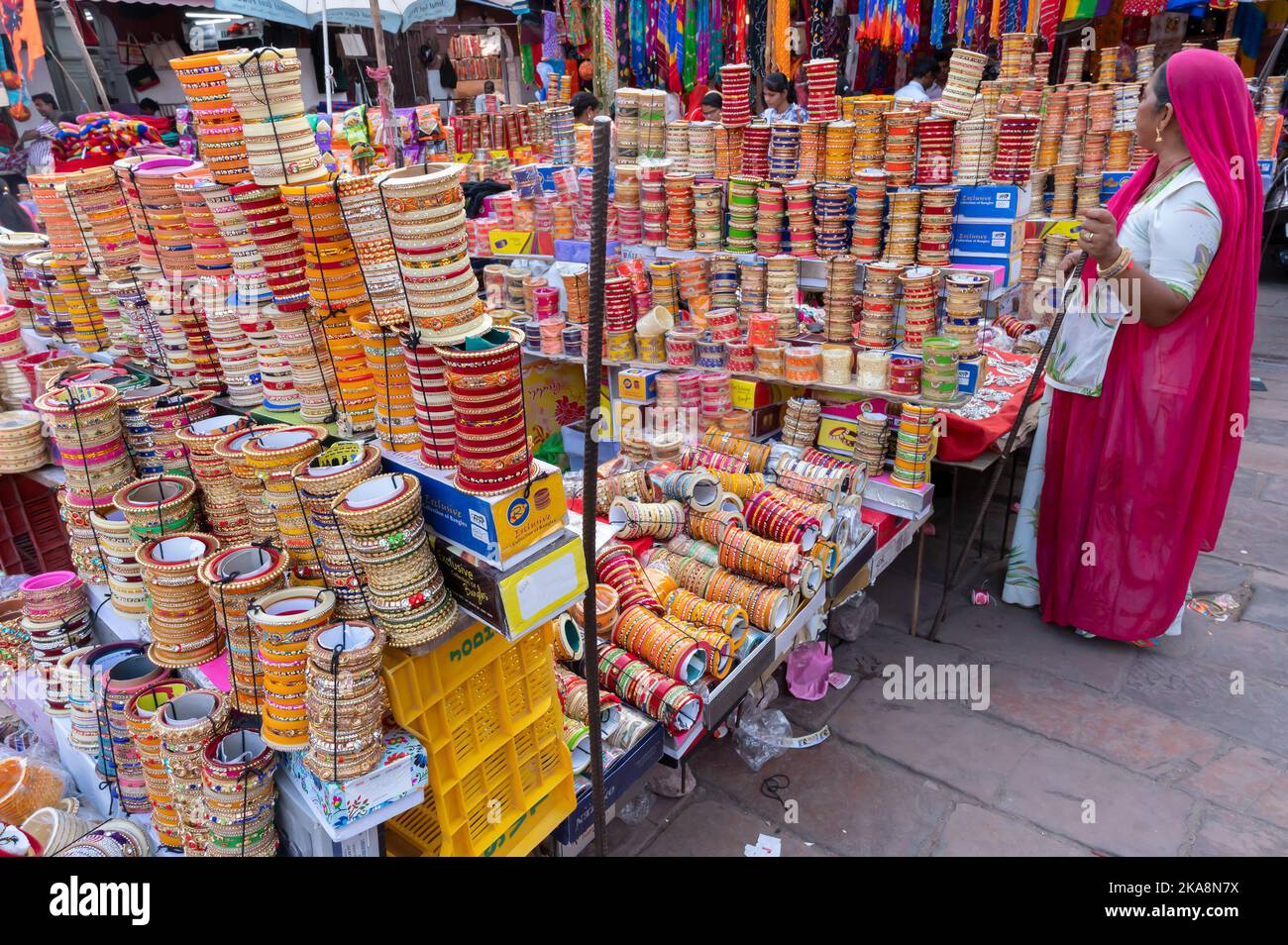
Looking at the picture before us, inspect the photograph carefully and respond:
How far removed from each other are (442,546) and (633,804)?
1.43m

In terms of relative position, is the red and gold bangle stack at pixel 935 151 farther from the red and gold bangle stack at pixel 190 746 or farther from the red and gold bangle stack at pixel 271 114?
the red and gold bangle stack at pixel 190 746

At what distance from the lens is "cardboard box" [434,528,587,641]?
5.32ft

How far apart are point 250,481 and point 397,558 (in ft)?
1.84

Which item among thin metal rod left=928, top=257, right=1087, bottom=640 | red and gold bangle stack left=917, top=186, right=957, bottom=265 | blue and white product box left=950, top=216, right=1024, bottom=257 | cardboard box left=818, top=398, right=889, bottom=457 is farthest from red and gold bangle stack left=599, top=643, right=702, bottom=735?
blue and white product box left=950, top=216, right=1024, bottom=257

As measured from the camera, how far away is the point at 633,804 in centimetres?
275

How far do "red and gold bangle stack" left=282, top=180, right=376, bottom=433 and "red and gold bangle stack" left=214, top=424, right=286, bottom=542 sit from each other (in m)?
0.20

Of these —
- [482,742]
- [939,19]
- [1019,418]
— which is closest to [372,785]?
[482,742]

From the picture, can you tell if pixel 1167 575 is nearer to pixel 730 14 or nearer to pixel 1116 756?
pixel 1116 756

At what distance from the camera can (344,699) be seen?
61.5 inches

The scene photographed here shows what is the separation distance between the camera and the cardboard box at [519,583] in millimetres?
1623

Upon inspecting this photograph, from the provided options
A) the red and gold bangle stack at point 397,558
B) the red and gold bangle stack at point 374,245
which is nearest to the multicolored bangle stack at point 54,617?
the red and gold bangle stack at point 397,558

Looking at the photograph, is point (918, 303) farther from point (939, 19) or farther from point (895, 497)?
point (939, 19)

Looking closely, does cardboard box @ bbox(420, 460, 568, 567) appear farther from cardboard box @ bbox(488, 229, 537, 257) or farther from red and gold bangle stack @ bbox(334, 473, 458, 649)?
cardboard box @ bbox(488, 229, 537, 257)

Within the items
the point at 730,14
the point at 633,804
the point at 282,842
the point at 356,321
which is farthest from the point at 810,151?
the point at 730,14
